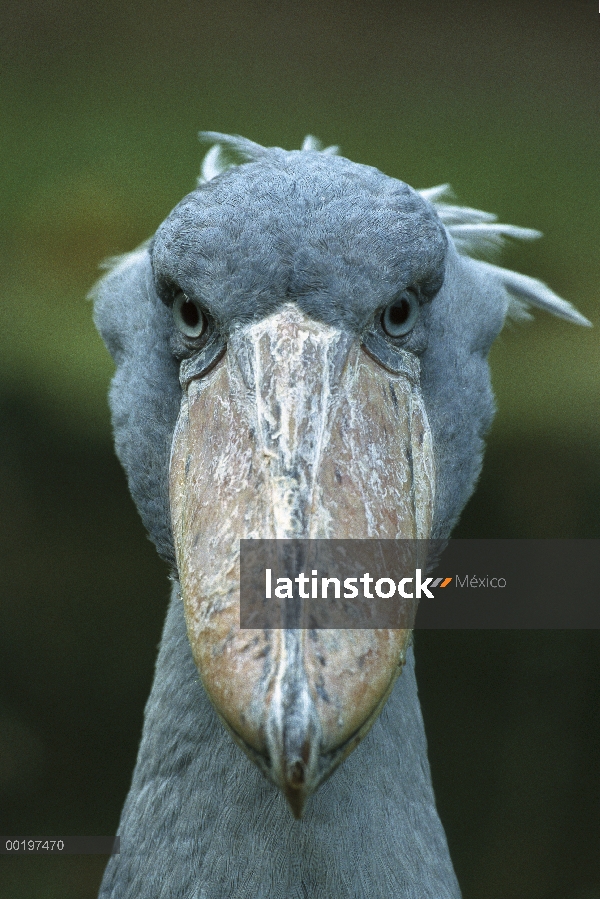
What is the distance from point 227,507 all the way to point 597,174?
2.19 meters

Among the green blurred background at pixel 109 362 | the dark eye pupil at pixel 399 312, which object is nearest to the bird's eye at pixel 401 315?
the dark eye pupil at pixel 399 312

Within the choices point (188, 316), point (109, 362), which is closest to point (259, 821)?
point (188, 316)

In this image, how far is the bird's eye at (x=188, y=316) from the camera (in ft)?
3.50

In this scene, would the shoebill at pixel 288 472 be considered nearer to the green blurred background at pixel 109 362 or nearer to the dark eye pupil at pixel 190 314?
the dark eye pupil at pixel 190 314

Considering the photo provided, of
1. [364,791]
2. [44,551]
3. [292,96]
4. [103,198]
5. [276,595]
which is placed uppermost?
[292,96]

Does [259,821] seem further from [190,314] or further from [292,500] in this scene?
[190,314]

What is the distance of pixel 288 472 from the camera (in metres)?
0.87

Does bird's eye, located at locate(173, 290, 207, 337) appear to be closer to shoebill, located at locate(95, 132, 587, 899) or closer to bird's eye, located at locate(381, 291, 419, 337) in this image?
shoebill, located at locate(95, 132, 587, 899)

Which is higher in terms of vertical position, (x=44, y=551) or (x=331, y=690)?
(x=44, y=551)

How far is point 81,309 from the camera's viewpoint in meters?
2.57

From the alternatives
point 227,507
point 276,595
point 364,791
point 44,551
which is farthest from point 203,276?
point 44,551

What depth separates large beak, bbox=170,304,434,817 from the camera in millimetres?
742

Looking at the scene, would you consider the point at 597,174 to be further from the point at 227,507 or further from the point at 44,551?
the point at 227,507

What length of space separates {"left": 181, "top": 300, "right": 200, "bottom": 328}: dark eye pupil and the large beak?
0.23ft
